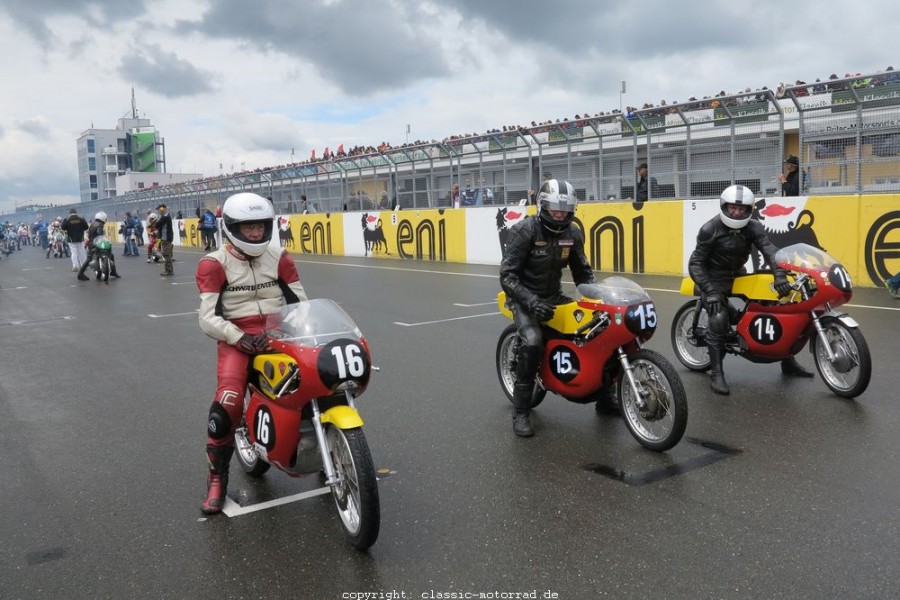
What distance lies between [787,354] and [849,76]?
8425 mm

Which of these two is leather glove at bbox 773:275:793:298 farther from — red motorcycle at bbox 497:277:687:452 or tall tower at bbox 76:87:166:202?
tall tower at bbox 76:87:166:202

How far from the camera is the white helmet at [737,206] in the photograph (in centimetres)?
643

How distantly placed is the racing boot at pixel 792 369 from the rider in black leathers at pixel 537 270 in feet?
8.01

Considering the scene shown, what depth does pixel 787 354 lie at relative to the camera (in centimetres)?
642

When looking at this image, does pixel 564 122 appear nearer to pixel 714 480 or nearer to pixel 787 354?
pixel 787 354

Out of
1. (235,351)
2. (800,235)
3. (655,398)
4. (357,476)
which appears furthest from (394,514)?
(800,235)

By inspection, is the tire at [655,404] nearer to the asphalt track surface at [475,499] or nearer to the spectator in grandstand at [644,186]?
the asphalt track surface at [475,499]

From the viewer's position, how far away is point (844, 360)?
6.07 meters

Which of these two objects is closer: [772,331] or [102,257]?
[772,331]

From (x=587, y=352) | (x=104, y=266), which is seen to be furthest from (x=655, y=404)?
(x=104, y=266)

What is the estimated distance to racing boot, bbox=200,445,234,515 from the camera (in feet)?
13.7

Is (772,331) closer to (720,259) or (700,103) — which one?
(720,259)

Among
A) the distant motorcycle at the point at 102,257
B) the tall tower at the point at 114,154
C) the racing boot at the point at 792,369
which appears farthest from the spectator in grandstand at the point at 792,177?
the tall tower at the point at 114,154

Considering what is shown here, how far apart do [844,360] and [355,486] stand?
4303 millimetres
